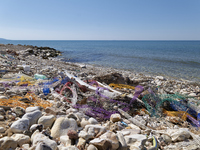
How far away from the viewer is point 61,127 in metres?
2.32

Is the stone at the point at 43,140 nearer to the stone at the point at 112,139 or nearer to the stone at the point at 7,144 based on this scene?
the stone at the point at 7,144

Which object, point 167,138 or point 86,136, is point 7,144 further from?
point 167,138

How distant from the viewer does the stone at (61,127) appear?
2240 millimetres

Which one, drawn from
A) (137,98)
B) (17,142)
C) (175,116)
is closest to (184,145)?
(175,116)

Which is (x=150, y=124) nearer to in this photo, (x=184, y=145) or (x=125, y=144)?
(x=184, y=145)

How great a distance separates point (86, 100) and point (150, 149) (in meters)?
2.10

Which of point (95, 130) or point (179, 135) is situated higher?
point (95, 130)

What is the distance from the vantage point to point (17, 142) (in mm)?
1913

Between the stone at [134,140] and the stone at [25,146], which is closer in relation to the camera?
the stone at [25,146]

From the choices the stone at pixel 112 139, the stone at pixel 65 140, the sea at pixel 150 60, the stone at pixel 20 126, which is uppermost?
the stone at pixel 20 126

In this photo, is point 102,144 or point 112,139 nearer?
point 102,144

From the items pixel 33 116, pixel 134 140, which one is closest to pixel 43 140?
pixel 33 116

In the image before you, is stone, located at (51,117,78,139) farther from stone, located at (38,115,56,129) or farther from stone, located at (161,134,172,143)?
stone, located at (161,134,172,143)

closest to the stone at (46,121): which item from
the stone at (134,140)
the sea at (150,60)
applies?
the stone at (134,140)
